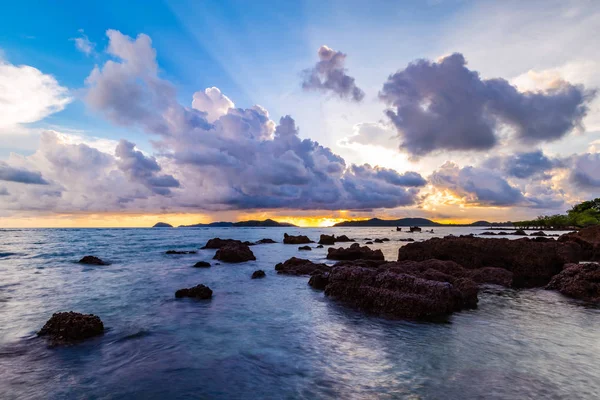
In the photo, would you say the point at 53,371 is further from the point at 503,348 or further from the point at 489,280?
the point at 489,280

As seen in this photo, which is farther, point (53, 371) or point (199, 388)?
point (53, 371)

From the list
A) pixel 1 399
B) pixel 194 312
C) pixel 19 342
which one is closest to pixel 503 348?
pixel 194 312

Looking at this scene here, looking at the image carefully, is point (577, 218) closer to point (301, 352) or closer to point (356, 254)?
point (356, 254)

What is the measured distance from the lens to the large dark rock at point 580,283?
12508 mm

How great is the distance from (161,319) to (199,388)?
558cm

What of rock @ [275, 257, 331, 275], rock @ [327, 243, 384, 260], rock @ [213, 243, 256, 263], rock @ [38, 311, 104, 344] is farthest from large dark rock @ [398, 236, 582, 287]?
rock @ [38, 311, 104, 344]

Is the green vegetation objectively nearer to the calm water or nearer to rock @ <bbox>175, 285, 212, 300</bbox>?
the calm water

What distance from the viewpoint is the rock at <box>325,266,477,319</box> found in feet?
33.4

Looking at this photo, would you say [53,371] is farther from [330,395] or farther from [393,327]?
[393,327]

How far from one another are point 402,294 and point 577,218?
429ft

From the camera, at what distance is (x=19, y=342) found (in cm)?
834

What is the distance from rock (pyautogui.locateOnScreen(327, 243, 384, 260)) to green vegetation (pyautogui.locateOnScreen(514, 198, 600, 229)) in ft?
282

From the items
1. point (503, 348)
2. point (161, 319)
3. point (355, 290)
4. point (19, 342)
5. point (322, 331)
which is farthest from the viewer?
point (355, 290)

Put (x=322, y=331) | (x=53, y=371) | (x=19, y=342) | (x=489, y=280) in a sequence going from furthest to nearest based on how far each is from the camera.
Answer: (x=489, y=280)
(x=322, y=331)
(x=19, y=342)
(x=53, y=371)
